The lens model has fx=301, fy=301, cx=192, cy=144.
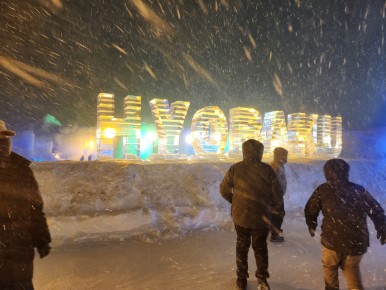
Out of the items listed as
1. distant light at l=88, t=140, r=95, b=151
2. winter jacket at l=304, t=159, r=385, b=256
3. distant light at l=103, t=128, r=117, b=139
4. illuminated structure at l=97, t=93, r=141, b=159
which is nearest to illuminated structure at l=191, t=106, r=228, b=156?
illuminated structure at l=97, t=93, r=141, b=159

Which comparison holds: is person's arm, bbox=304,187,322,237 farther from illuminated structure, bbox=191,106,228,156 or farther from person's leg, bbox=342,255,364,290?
illuminated structure, bbox=191,106,228,156

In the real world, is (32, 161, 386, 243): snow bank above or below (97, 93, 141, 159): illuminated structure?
below

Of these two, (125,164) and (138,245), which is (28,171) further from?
(125,164)

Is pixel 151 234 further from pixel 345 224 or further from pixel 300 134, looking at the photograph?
pixel 300 134

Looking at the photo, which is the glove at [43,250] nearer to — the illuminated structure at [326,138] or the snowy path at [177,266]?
the snowy path at [177,266]

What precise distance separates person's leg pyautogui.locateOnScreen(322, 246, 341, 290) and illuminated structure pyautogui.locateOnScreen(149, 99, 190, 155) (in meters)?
5.90

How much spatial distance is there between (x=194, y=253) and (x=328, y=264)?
2939 mm

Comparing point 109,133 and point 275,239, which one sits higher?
point 109,133

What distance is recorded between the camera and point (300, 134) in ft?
35.8

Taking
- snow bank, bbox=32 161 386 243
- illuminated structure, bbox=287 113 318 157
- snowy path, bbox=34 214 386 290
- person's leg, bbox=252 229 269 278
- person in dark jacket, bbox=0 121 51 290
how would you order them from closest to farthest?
1. person in dark jacket, bbox=0 121 51 290
2. person's leg, bbox=252 229 269 278
3. snowy path, bbox=34 214 386 290
4. snow bank, bbox=32 161 386 243
5. illuminated structure, bbox=287 113 318 157

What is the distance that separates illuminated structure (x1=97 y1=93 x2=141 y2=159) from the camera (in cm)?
811

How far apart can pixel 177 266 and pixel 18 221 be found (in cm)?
339

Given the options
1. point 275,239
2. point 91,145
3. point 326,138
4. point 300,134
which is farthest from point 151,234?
point 91,145

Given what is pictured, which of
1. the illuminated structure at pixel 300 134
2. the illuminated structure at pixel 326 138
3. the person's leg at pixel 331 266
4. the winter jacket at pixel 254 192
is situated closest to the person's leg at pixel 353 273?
the person's leg at pixel 331 266
